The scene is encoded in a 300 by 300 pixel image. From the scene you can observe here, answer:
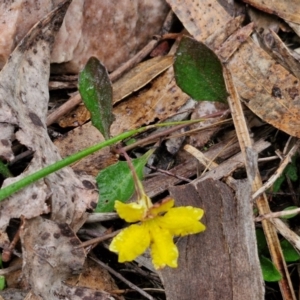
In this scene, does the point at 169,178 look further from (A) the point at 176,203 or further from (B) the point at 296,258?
(B) the point at 296,258

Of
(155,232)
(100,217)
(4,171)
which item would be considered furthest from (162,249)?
(4,171)

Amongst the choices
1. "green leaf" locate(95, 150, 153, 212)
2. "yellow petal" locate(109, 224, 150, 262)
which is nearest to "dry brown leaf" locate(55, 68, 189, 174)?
"green leaf" locate(95, 150, 153, 212)

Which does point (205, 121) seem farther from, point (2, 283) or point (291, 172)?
point (2, 283)

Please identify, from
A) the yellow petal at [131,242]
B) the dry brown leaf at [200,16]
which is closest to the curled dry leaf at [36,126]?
the yellow petal at [131,242]

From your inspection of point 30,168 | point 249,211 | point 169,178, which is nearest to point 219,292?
point 249,211

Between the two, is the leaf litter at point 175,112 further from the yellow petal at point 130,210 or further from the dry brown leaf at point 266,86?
the yellow petal at point 130,210
